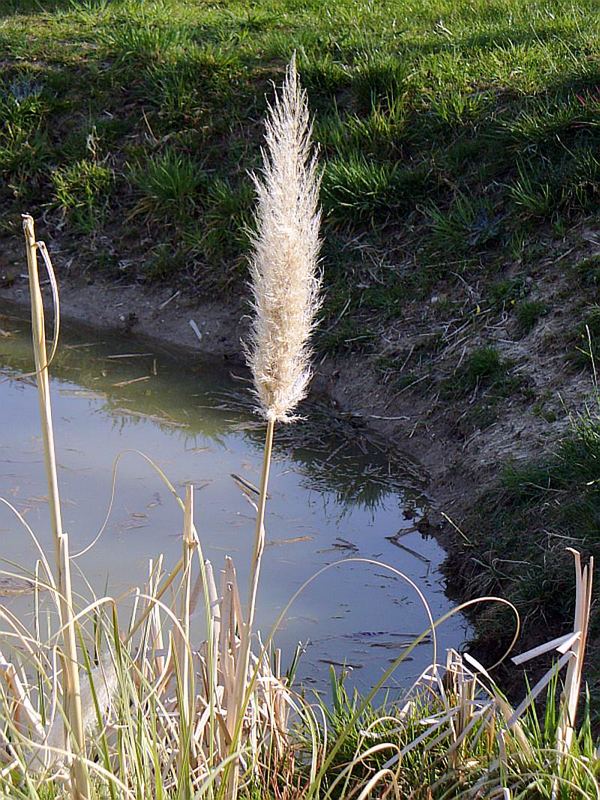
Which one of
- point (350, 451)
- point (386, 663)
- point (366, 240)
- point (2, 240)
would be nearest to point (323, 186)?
point (366, 240)

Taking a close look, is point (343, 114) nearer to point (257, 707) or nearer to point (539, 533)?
point (539, 533)

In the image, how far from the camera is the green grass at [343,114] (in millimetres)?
5977

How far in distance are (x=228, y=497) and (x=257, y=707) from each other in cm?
220

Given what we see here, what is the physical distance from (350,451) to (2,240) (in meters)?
3.65

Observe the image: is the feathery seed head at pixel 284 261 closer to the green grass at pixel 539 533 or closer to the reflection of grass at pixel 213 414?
the green grass at pixel 539 533

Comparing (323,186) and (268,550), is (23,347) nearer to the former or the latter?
(323,186)

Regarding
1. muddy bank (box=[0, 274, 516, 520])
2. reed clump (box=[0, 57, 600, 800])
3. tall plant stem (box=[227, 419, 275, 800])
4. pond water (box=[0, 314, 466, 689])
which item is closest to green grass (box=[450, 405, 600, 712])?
pond water (box=[0, 314, 466, 689])

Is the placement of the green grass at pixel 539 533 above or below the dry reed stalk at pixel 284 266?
below

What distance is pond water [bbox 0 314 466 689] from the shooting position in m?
3.60

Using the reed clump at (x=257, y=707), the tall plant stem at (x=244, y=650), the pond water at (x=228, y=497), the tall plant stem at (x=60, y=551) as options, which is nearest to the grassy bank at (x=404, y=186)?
the pond water at (x=228, y=497)

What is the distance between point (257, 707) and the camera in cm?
220

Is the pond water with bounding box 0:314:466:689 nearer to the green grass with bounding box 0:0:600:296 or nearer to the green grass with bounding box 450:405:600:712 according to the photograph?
the green grass with bounding box 450:405:600:712

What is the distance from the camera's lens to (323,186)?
6.25 meters

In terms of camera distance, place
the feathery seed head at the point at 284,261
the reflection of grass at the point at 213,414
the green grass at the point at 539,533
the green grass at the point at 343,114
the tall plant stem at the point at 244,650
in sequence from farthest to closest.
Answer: the green grass at the point at 343,114 → the reflection of grass at the point at 213,414 → the green grass at the point at 539,533 → the tall plant stem at the point at 244,650 → the feathery seed head at the point at 284,261
